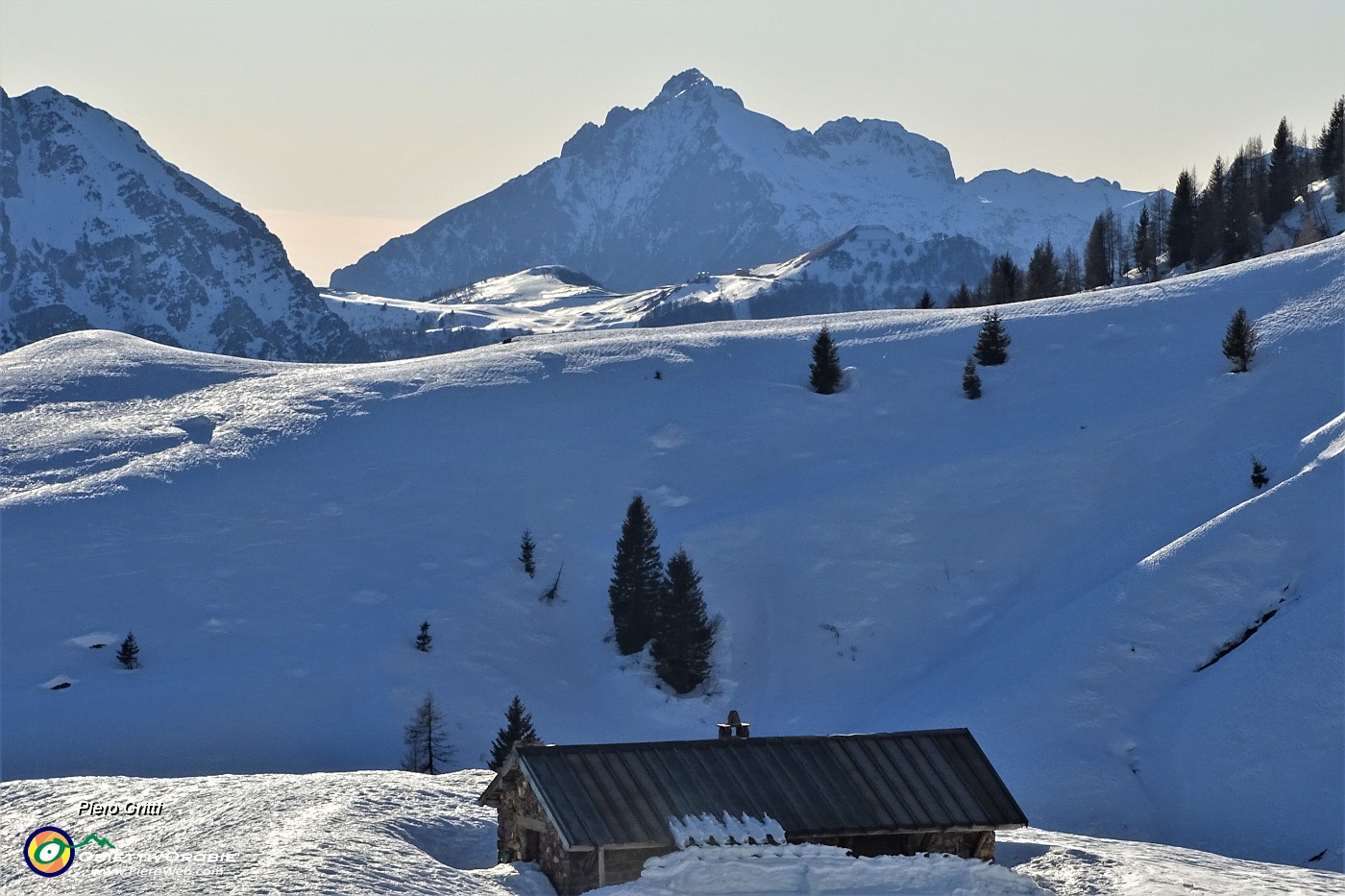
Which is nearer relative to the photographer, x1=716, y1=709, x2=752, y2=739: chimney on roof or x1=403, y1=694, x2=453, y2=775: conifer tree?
x1=716, y1=709, x2=752, y2=739: chimney on roof

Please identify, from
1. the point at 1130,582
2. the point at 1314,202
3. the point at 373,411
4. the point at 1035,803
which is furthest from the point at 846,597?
the point at 1314,202

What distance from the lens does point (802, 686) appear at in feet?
188

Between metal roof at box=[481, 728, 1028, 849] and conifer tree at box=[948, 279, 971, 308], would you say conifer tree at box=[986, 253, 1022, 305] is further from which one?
metal roof at box=[481, 728, 1028, 849]

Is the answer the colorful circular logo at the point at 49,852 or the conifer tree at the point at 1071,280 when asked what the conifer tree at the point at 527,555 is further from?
the conifer tree at the point at 1071,280

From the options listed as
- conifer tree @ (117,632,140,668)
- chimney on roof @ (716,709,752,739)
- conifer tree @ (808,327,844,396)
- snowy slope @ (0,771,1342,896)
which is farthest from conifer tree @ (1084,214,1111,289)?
chimney on roof @ (716,709,752,739)

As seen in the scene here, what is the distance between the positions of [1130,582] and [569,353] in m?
39.7

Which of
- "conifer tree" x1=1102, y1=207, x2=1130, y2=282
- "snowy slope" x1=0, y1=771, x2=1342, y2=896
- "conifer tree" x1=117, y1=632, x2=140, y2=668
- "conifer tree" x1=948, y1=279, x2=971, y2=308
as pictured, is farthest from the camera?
"conifer tree" x1=1102, y1=207, x2=1130, y2=282

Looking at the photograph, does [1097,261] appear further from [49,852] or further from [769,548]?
[49,852]

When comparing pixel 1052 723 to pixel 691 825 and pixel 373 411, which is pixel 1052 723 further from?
pixel 373 411

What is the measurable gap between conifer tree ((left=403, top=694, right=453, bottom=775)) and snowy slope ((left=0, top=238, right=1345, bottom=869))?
56 cm

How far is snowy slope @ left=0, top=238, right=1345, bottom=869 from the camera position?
48875 mm

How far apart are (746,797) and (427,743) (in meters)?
24.1

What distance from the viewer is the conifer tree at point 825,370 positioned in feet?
256

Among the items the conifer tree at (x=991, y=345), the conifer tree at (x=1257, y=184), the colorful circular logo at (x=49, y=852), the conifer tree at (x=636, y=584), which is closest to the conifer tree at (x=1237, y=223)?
the conifer tree at (x=1257, y=184)
